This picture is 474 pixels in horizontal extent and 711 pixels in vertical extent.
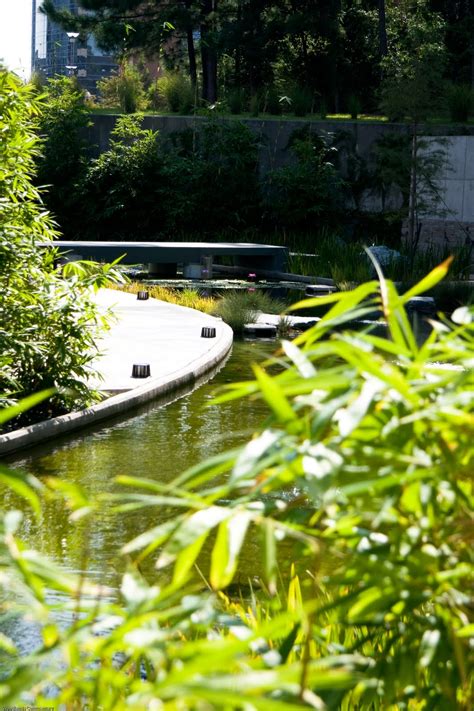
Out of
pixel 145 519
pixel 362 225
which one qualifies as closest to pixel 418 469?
pixel 145 519

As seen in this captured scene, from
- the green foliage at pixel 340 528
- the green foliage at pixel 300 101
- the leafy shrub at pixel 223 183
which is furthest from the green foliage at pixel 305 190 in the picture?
the green foliage at pixel 340 528

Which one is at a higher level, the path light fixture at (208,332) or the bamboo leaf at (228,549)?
the bamboo leaf at (228,549)

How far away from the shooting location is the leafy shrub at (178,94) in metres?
31.6

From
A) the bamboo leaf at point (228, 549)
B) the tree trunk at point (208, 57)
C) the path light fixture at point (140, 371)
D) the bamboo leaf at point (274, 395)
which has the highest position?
the tree trunk at point (208, 57)

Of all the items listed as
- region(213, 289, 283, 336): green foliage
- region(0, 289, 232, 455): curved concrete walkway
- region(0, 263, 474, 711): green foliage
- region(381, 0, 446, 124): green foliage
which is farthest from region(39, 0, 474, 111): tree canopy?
region(0, 263, 474, 711): green foliage

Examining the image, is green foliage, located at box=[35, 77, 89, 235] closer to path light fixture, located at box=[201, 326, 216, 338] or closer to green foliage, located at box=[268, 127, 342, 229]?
green foliage, located at box=[268, 127, 342, 229]

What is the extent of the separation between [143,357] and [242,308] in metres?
4.45

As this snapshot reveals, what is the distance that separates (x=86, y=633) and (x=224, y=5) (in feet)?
113

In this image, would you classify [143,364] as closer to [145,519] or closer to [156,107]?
[145,519]

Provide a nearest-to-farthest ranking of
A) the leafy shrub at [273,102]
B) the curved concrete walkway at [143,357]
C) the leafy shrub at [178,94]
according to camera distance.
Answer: the curved concrete walkway at [143,357] → the leafy shrub at [273,102] → the leafy shrub at [178,94]

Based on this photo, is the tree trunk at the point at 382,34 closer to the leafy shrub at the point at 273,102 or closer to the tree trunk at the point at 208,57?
the leafy shrub at the point at 273,102

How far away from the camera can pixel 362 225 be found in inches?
1101

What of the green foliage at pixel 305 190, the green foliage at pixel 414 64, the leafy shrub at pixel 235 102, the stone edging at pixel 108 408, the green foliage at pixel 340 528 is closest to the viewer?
the green foliage at pixel 340 528

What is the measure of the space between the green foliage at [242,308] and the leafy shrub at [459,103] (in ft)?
40.3
